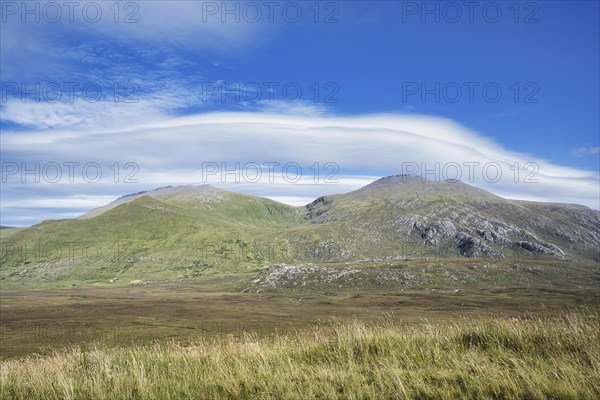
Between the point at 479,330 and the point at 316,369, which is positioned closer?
the point at 316,369

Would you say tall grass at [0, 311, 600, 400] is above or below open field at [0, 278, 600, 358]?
above

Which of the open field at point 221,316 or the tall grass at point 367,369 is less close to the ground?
the tall grass at point 367,369

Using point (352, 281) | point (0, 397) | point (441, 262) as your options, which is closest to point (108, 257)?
point (352, 281)

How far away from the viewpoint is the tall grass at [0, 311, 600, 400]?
666cm

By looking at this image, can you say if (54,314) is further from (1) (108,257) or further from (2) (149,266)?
(1) (108,257)

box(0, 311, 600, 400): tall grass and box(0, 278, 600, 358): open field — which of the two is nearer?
box(0, 311, 600, 400): tall grass

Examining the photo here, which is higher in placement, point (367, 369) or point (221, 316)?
point (367, 369)

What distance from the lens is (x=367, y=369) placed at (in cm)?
799

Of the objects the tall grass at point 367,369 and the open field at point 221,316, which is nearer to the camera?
the tall grass at point 367,369

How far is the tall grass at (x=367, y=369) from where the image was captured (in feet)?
21.9

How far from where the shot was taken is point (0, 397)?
8602 mm

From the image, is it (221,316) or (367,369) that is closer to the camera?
(367,369)

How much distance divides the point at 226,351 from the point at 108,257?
679 feet

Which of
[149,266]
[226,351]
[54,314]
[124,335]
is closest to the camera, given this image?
[226,351]
